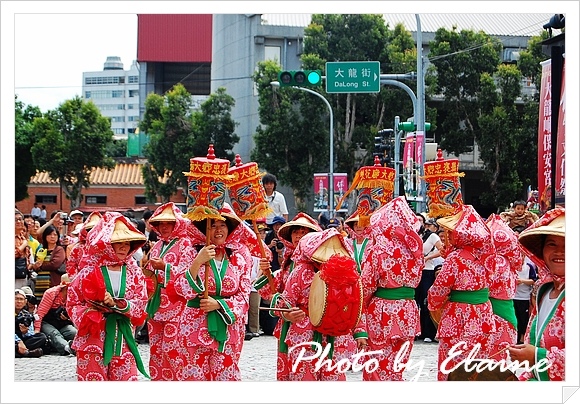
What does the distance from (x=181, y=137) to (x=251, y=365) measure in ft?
96.4

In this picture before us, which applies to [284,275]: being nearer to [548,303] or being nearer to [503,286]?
[503,286]

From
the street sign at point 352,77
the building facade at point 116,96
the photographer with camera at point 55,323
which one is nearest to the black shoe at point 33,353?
the photographer with camera at point 55,323

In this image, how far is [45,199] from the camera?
48.3m

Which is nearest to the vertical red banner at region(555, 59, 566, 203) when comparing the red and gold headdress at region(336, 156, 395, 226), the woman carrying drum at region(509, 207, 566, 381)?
the red and gold headdress at region(336, 156, 395, 226)

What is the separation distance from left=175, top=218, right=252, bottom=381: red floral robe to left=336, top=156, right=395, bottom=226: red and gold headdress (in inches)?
64.1

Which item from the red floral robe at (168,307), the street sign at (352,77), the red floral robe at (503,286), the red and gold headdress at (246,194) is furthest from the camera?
the street sign at (352,77)

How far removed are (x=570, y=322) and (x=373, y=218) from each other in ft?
10.2

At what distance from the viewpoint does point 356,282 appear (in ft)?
22.0

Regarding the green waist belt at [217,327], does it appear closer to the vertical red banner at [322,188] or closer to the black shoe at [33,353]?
the black shoe at [33,353]

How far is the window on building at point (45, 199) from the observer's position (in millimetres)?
48156

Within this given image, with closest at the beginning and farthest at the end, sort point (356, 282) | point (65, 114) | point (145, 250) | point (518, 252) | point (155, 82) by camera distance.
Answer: point (356, 282) → point (518, 252) → point (145, 250) → point (65, 114) → point (155, 82)

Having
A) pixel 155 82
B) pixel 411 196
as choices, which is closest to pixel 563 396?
pixel 411 196

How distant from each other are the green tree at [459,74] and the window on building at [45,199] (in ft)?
74.6

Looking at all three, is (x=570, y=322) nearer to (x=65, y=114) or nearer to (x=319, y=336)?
(x=319, y=336)
